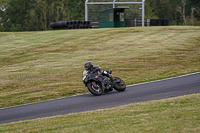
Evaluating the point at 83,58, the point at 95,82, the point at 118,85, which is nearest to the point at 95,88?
the point at 95,82

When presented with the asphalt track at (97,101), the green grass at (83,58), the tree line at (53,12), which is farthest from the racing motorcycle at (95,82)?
the tree line at (53,12)

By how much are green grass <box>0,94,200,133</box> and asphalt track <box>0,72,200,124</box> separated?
151cm

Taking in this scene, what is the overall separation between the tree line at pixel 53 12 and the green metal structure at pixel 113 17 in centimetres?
3705

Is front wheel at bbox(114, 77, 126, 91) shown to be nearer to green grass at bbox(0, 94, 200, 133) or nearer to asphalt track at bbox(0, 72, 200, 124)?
asphalt track at bbox(0, 72, 200, 124)

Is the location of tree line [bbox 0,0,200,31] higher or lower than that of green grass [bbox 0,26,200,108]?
higher

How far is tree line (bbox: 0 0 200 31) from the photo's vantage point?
86812 millimetres

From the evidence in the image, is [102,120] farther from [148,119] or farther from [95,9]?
[95,9]

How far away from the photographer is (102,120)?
8.30 metres

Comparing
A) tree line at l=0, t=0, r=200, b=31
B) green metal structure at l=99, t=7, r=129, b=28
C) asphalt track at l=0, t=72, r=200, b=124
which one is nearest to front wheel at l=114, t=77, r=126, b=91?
asphalt track at l=0, t=72, r=200, b=124

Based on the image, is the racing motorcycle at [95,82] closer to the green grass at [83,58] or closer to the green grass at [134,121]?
the green grass at [83,58]

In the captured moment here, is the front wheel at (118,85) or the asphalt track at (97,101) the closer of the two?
the asphalt track at (97,101)

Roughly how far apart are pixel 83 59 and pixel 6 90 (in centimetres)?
913

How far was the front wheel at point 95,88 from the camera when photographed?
44.6 feet

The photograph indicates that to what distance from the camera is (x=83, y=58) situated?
25625 mm
